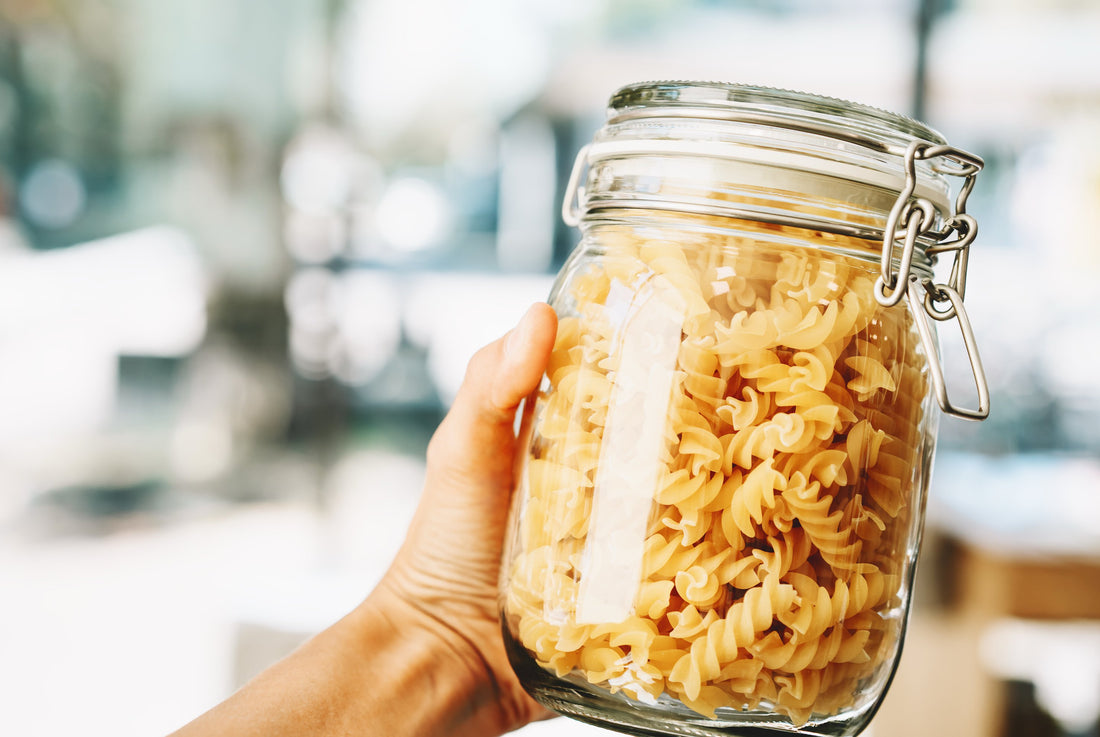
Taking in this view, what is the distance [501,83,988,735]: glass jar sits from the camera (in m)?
0.44

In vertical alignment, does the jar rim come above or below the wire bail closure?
above

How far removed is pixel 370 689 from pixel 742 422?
0.35 m

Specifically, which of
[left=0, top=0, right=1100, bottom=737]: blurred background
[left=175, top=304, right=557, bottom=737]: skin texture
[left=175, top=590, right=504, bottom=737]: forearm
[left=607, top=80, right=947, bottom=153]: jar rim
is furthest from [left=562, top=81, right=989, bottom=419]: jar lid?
[left=0, top=0, right=1100, bottom=737]: blurred background

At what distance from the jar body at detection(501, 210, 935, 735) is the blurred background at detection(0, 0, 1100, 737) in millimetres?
2142

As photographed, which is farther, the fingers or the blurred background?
the blurred background

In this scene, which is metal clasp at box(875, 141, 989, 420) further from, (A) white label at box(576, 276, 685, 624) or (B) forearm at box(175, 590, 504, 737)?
(B) forearm at box(175, 590, 504, 737)

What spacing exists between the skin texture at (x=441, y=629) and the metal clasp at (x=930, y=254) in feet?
0.63

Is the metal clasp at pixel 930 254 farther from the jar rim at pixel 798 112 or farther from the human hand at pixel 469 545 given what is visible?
the human hand at pixel 469 545

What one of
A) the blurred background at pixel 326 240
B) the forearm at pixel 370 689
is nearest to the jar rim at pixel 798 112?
the forearm at pixel 370 689

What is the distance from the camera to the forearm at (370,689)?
0.59 meters

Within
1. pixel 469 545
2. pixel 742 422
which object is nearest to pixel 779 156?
pixel 742 422

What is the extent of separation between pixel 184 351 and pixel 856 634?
269 cm

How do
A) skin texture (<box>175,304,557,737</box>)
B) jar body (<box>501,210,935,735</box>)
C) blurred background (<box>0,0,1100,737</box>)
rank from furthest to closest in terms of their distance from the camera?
blurred background (<box>0,0,1100,737</box>) < skin texture (<box>175,304,557,737</box>) < jar body (<box>501,210,935,735</box>)

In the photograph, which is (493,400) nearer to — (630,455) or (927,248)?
(630,455)
